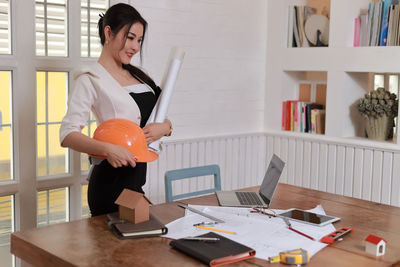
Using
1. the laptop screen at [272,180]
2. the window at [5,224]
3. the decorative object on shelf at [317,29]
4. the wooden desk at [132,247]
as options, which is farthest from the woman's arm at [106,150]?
the decorative object on shelf at [317,29]

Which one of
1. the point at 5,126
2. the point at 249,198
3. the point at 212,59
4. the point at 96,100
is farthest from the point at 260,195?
the point at 212,59

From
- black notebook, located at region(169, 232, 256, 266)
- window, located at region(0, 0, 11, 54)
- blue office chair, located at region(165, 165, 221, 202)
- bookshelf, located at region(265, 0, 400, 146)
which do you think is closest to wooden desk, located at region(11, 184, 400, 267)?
black notebook, located at region(169, 232, 256, 266)

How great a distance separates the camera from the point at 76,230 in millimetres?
1990

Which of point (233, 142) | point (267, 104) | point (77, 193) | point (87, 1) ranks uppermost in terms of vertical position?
point (87, 1)

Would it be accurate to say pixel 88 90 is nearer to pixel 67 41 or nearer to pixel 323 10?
pixel 67 41

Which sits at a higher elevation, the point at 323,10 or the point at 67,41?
the point at 323,10

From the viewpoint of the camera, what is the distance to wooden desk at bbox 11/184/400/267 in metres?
1.69

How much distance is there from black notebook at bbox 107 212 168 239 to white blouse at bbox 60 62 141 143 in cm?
51

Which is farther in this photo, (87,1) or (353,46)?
(353,46)

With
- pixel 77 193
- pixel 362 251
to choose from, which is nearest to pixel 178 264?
pixel 362 251

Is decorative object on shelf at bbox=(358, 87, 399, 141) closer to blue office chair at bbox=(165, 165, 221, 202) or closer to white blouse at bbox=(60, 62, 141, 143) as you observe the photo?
blue office chair at bbox=(165, 165, 221, 202)

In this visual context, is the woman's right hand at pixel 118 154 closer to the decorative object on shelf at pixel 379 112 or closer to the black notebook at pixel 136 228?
the black notebook at pixel 136 228

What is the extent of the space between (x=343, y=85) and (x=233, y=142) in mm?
1077

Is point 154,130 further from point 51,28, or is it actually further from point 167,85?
point 51,28
